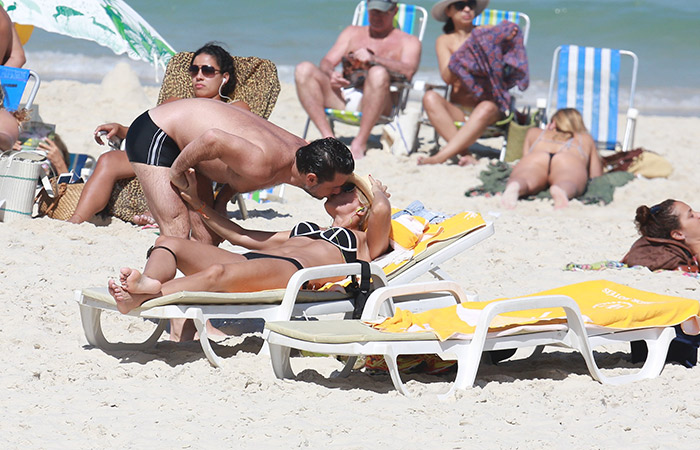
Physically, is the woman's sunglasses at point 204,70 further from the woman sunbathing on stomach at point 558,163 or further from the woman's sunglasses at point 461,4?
the woman's sunglasses at point 461,4

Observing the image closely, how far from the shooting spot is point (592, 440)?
2.69m

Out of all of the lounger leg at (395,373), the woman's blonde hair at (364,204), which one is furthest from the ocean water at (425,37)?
the lounger leg at (395,373)

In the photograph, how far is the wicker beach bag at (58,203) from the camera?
5.90 meters

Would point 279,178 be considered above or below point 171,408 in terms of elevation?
above

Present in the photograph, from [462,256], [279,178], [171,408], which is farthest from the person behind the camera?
[462,256]

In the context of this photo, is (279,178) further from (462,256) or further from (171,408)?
(462,256)

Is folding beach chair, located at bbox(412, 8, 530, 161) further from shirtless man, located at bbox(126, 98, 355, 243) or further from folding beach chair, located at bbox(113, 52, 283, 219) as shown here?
shirtless man, located at bbox(126, 98, 355, 243)

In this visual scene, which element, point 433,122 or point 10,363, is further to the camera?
point 433,122

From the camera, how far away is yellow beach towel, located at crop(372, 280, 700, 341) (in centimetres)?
322

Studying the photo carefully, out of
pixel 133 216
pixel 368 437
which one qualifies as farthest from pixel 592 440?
pixel 133 216

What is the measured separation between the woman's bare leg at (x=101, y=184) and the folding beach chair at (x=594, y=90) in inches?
181

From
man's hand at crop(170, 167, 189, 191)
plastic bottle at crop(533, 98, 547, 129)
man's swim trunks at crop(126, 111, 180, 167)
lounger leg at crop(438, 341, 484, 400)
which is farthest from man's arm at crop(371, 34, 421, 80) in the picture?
lounger leg at crop(438, 341, 484, 400)

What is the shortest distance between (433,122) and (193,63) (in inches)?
173

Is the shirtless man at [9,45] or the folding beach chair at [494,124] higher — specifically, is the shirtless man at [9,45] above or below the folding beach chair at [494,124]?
above
